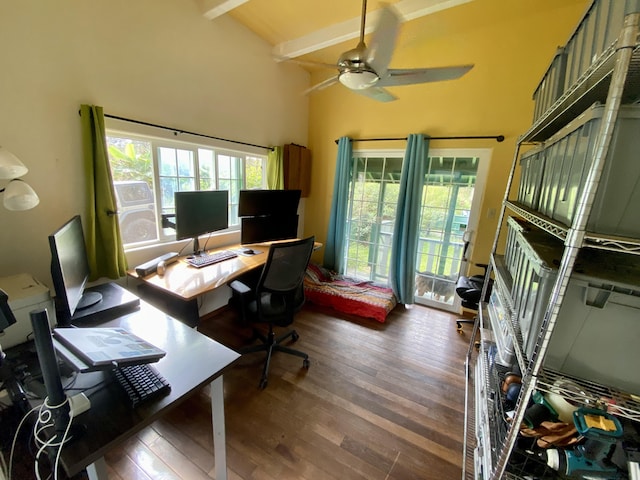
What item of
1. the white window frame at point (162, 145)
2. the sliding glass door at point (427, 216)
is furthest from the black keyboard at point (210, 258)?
the sliding glass door at point (427, 216)

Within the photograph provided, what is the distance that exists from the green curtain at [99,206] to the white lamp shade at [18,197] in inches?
20.8

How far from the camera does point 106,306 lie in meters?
1.37

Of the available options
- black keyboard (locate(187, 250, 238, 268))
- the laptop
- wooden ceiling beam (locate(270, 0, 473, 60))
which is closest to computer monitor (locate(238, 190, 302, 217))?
black keyboard (locate(187, 250, 238, 268))

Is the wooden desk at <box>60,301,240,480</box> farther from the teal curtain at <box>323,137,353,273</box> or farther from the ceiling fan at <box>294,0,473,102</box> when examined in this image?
the teal curtain at <box>323,137,353,273</box>

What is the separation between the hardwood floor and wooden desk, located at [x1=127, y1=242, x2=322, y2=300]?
0.75 metres

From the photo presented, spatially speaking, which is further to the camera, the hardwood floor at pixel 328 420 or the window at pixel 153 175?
the window at pixel 153 175

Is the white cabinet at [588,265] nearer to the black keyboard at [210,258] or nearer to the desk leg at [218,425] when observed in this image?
the desk leg at [218,425]

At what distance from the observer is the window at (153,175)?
1932 millimetres

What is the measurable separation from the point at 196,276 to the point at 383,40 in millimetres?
1949

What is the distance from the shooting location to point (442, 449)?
1.47 metres

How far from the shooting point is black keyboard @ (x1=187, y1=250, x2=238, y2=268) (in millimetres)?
2076

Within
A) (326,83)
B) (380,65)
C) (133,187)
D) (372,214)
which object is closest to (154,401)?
(133,187)

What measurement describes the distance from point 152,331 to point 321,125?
318cm

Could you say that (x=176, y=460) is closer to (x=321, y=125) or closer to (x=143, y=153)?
(x=143, y=153)
